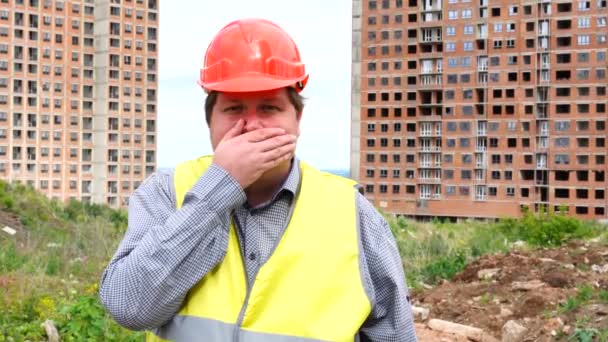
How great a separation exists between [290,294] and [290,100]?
45cm

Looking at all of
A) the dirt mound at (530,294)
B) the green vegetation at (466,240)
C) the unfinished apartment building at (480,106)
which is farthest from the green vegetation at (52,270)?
the unfinished apartment building at (480,106)

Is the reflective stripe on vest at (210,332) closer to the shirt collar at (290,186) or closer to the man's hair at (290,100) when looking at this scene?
the shirt collar at (290,186)

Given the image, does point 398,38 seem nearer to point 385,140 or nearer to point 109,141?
point 385,140

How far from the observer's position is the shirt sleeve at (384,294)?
1.76 meters

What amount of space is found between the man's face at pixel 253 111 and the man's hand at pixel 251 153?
0.06 metres

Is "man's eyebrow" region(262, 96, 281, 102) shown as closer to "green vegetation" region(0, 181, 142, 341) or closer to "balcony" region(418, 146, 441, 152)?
"green vegetation" region(0, 181, 142, 341)

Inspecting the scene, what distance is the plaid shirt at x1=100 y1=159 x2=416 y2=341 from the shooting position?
1551 mm

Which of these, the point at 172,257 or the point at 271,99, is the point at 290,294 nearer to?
the point at 172,257

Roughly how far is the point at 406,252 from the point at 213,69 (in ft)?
28.9

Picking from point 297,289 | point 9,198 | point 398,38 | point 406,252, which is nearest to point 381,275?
point 297,289

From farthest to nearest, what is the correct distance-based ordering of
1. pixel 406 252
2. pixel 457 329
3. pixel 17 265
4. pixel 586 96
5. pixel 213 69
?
1. pixel 586 96
2. pixel 406 252
3. pixel 17 265
4. pixel 457 329
5. pixel 213 69

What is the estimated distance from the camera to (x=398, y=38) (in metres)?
59.1

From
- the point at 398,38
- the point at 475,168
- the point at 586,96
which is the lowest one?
the point at 475,168

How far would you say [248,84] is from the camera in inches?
68.0
